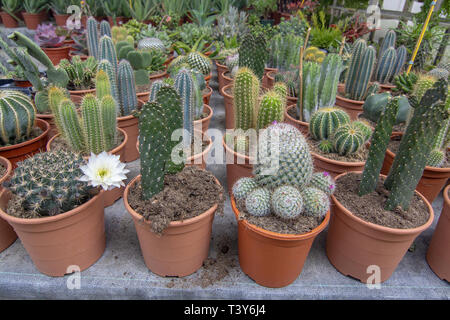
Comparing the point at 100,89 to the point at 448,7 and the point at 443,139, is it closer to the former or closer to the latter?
the point at 443,139

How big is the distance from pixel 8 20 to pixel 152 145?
699 cm

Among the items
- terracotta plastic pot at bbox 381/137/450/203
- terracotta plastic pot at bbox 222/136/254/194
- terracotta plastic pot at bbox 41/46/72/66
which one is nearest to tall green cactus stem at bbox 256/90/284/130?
terracotta plastic pot at bbox 222/136/254/194

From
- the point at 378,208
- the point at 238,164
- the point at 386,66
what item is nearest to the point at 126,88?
the point at 238,164

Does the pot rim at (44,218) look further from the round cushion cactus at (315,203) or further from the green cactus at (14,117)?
the round cushion cactus at (315,203)

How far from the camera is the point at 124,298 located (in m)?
1.65

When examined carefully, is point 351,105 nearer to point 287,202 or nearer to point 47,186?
point 287,202

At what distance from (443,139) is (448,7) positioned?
297cm

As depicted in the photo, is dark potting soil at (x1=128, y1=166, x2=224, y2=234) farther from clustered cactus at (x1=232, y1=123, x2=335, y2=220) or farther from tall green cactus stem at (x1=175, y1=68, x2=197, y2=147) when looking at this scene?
tall green cactus stem at (x1=175, y1=68, x2=197, y2=147)

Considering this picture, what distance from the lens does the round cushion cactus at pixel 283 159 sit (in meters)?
1.51

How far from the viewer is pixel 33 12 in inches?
236

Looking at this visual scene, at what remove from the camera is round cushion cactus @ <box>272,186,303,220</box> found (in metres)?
1.42

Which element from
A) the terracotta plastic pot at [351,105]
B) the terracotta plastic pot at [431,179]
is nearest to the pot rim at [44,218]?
the terracotta plastic pot at [431,179]

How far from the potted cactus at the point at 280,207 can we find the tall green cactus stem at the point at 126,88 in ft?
4.62

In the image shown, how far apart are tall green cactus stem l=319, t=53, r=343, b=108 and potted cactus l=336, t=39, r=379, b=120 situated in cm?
49
